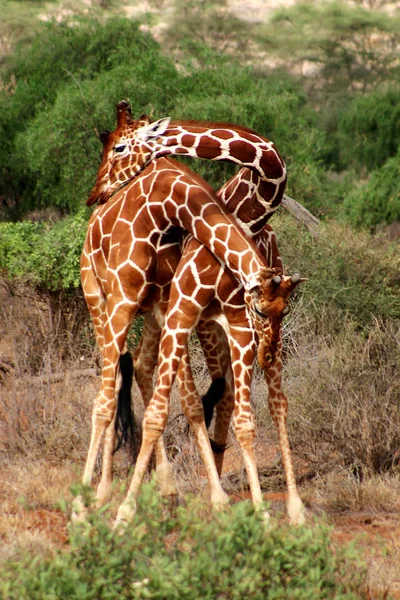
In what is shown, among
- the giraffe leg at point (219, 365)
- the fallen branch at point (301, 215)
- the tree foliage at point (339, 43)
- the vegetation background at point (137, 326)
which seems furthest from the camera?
the tree foliage at point (339, 43)

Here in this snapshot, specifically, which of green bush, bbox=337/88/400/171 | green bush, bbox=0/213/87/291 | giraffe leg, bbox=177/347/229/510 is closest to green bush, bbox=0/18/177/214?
green bush, bbox=0/213/87/291

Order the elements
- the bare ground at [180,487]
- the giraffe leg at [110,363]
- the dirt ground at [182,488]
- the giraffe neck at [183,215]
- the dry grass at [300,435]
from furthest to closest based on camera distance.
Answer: the dry grass at [300,435]
the giraffe leg at [110,363]
the giraffe neck at [183,215]
the bare ground at [180,487]
the dirt ground at [182,488]

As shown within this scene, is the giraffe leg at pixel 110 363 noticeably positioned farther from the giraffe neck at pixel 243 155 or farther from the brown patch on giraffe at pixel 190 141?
the brown patch on giraffe at pixel 190 141

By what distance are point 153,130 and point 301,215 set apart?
5.40 m

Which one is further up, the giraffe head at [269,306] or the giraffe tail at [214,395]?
the giraffe head at [269,306]

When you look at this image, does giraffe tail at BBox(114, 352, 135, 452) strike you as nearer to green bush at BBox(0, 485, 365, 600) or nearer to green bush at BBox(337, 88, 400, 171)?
green bush at BBox(0, 485, 365, 600)

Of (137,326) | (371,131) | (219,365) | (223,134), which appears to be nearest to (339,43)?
(371,131)

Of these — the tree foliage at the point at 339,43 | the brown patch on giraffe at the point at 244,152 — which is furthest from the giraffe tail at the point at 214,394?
the tree foliage at the point at 339,43

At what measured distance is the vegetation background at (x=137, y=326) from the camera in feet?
23.9

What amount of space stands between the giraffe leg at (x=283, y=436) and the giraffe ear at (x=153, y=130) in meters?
1.56

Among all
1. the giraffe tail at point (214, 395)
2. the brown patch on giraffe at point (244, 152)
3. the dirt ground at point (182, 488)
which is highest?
the brown patch on giraffe at point (244, 152)

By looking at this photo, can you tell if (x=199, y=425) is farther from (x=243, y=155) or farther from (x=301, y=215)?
(x=301, y=215)

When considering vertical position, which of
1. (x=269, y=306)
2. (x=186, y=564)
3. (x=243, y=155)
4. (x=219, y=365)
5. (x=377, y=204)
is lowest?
(x=377, y=204)

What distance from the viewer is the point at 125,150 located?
249 inches
